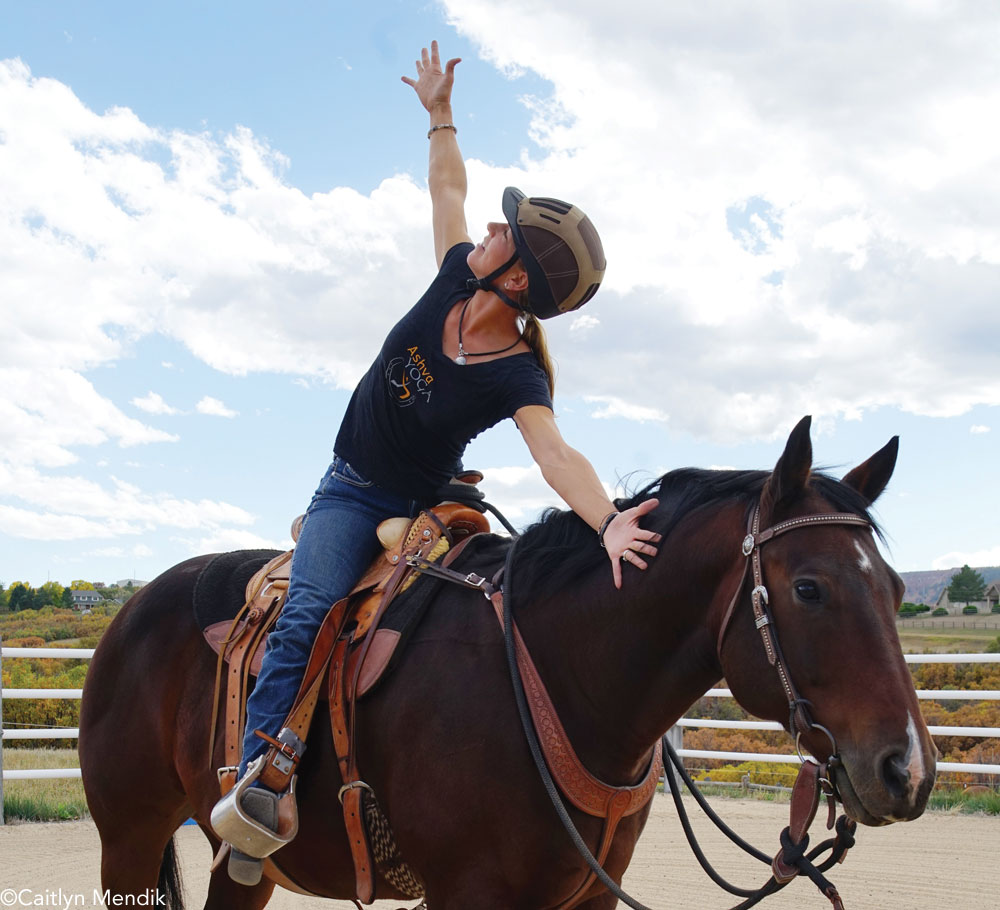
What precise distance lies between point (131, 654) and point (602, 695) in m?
2.31

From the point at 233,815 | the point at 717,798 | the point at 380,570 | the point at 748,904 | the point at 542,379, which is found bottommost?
the point at 717,798

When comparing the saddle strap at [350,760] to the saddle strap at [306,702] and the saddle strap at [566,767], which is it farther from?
the saddle strap at [566,767]

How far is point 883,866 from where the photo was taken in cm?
694

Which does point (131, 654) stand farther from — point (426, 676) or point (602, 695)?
point (602, 695)

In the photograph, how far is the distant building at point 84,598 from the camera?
32.9 m

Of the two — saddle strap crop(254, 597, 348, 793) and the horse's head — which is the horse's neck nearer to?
the horse's head

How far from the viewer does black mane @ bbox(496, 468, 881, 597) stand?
2.65 m

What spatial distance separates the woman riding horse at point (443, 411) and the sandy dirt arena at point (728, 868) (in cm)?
324

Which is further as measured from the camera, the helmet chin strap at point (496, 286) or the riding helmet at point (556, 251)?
the helmet chin strap at point (496, 286)

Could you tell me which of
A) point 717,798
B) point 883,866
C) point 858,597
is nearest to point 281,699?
point 858,597

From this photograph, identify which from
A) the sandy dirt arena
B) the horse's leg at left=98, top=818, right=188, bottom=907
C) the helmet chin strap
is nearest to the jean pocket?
the helmet chin strap

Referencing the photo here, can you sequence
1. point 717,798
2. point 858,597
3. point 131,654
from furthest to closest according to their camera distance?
point 717,798, point 131,654, point 858,597

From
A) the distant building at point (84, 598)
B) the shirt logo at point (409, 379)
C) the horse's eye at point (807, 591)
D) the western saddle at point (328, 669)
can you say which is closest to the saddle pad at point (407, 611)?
the western saddle at point (328, 669)

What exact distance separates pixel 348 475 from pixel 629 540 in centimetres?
121
